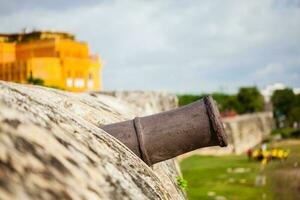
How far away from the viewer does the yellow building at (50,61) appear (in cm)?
3556

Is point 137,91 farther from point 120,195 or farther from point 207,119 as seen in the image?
point 120,195

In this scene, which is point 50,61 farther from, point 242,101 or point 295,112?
point 242,101

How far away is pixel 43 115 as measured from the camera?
275 centimetres

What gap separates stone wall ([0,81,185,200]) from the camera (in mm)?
2258

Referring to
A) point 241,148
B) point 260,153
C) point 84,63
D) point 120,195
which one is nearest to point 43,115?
point 120,195

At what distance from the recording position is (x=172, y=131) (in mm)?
3830

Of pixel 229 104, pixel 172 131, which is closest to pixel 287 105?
pixel 229 104

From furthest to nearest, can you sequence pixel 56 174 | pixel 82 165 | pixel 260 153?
pixel 260 153 → pixel 82 165 → pixel 56 174

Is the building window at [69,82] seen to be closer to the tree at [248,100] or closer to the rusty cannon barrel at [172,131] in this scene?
the rusty cannon barrel at [172,131]

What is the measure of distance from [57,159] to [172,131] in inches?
59.7

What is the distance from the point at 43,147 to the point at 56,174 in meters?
0.16

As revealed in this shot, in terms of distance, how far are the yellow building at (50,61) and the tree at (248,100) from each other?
37.6 metres

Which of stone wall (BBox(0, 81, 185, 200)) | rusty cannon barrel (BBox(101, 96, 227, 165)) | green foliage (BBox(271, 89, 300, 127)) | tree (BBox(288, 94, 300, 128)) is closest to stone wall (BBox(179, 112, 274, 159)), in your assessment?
tree (BBox(288, 94, 300, 128))

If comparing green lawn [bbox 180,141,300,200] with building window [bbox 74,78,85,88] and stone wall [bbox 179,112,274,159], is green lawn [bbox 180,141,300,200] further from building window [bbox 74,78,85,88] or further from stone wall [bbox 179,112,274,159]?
building window [bbox 74,78,85,88]
